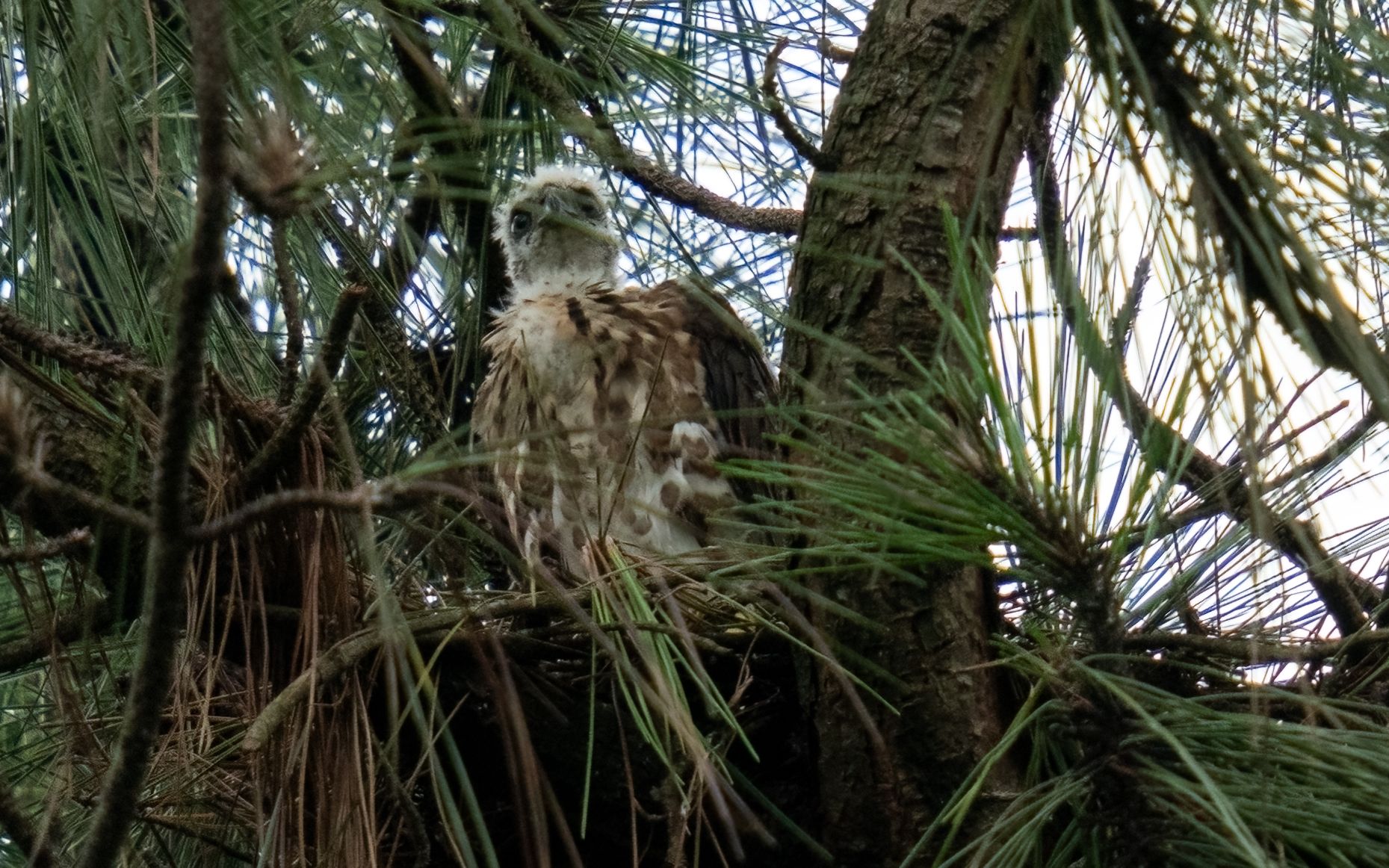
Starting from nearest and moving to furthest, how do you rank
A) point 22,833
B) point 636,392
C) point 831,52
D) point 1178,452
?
point 22,833 < point 1178,452 < point 831,52 < point 636,392

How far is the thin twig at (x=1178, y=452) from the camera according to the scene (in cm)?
122

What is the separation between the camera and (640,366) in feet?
10.2

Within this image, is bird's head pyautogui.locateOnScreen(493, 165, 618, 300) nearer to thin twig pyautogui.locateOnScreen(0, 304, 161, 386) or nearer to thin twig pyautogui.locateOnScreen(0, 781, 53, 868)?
thin twig pyautogui.locateOnScreen(0, 304, 161, 386)

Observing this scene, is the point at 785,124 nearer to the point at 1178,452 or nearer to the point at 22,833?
the point at 1178,452

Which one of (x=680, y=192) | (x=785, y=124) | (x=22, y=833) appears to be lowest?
(x=22, y=833)

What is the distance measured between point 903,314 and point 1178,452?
1.59 ft

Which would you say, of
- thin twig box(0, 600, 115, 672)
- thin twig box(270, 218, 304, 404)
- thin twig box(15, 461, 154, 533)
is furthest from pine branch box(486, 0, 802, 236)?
thin twig box(0, 600, 115, 672)

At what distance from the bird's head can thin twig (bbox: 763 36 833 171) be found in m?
1.59

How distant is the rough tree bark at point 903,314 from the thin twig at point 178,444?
78 centimetres

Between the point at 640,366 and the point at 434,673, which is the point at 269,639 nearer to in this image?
the point at 434,673

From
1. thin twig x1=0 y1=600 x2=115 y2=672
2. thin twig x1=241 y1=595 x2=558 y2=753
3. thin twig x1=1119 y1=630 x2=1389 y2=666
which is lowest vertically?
thin twig x1=1119 y1=630 x2=1389 y2=666

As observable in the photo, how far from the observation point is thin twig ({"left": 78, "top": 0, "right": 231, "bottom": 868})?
83 centimetres

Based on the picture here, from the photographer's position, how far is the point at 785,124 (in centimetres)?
171

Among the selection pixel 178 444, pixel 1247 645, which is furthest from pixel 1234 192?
pixel 178 444
